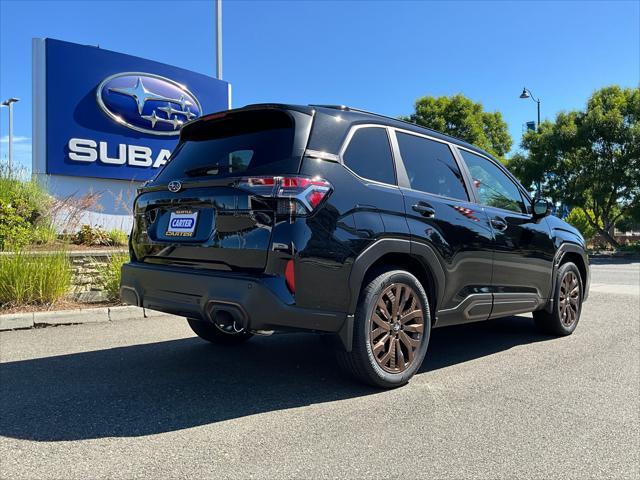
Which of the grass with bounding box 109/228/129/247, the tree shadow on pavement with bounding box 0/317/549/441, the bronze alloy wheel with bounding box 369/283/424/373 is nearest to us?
the tree shadow on pavement with bounding box 0/317/549/441

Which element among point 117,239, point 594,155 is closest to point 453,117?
point 594,155

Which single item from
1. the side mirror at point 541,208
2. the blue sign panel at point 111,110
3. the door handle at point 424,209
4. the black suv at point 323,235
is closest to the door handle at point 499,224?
the black suv at point 323,235

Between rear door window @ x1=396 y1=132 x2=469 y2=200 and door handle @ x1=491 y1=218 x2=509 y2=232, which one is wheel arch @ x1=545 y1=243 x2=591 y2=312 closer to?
door handle @ x1=491 y1=218 x2=509 y2=232

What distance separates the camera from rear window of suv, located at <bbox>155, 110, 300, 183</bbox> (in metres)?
3.53

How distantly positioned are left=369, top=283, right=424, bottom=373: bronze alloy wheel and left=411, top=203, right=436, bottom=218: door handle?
1.88 feet

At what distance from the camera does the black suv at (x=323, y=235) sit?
3.33m

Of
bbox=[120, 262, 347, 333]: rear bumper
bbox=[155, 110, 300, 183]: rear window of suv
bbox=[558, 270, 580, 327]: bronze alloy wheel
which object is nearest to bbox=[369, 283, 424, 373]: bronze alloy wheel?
bbox=[120, 262, 347, 333]: rear bumper

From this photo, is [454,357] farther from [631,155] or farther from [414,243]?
[631,155]

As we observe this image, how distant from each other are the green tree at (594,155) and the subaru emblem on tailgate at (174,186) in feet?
85.2

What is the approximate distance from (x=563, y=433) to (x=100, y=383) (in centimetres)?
320

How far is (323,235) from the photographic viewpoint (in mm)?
3389

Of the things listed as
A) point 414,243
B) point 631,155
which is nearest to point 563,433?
point 414,243

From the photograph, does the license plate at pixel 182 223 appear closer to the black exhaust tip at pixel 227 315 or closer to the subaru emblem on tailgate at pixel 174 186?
the subaru emblem on tailgate at pixel 174 186

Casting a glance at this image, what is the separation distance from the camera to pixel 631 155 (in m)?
24.8
